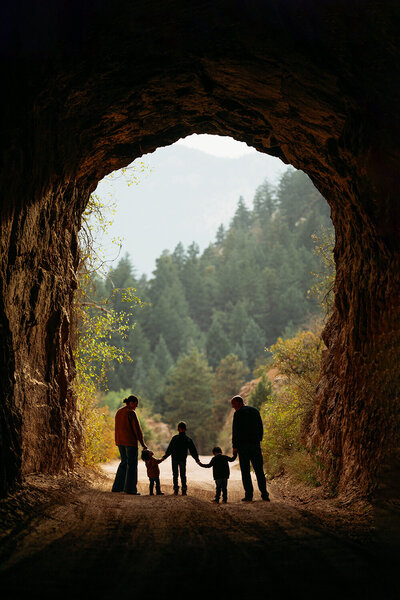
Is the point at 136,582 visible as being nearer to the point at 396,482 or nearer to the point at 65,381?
the point at 396,482

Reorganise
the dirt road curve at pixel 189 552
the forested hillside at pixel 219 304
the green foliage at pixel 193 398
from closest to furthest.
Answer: the dirt road curve at pixel 189 552
the green foliage at pixel 193 398
the forested hillside at pixel 219 304

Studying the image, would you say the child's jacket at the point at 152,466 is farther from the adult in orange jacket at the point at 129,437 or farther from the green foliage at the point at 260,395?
the green foliage at the point at 260,395

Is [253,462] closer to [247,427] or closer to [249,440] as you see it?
[249,440]

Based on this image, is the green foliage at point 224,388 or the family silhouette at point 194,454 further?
the green foliage at point 224,388

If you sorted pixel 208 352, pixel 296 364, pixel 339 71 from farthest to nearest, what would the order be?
pixel 208 352 < pixel 296 364 < pixel 339 71

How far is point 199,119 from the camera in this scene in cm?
995

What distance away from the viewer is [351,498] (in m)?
7.13

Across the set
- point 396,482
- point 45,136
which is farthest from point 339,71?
point 396,482

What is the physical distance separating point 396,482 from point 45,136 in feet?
21.1

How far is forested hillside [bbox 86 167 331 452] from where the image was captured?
5125 centimetres

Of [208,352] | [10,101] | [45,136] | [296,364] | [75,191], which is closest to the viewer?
[10,101]

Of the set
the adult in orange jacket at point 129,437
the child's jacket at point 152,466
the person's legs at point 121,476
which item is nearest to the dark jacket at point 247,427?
the child's jacket at point 152,466

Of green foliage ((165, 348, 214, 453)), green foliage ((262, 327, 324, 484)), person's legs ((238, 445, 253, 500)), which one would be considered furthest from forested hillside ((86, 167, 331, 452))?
person's legs ((238, 445, 253, 500))

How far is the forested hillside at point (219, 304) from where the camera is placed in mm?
51250
